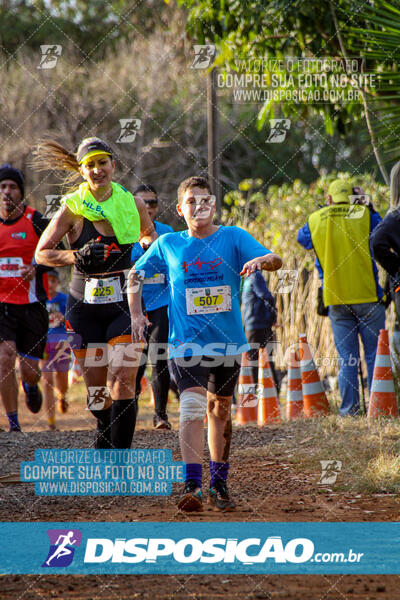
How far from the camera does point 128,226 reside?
5.47 meters

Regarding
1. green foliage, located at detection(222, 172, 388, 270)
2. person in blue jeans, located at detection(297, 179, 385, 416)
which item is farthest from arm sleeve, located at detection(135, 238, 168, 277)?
green foliage, located at detection(222, 172, 388, 270)

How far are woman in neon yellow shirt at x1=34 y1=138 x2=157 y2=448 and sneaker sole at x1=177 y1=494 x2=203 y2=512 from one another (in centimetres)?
110

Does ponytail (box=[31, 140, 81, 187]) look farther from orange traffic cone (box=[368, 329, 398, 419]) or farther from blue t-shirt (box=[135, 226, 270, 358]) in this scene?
orange traffic cone (box=[368, 329, 398, 419])

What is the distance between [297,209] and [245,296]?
2.46 metres

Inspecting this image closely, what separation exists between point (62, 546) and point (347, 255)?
15.8ft

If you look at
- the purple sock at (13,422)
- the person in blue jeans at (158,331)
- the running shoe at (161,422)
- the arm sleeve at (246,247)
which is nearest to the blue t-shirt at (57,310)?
the purple sock at (13,422)

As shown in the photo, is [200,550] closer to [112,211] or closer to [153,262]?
[153,262]

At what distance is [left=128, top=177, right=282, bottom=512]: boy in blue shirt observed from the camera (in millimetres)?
4602

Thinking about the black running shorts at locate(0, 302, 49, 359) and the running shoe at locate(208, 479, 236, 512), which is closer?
the running shoe at locate(208, 479, 236, 512)

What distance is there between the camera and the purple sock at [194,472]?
4.47 metres

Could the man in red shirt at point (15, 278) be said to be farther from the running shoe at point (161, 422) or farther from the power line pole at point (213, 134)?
the power line pole at point (213, 134)

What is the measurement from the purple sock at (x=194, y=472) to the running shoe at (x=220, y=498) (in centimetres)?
14

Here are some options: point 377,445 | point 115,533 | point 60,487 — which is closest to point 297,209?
point 377,445

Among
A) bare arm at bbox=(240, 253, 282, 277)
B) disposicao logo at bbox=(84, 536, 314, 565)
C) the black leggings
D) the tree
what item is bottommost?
disposicao logo at bbox=(84, 536, 314, 565)
